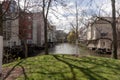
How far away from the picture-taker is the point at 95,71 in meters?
8.77

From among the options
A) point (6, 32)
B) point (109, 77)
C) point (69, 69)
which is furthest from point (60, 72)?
point (6, 32)

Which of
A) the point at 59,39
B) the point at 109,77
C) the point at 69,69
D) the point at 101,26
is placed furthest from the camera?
the point at 59,39

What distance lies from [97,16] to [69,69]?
11.8 m

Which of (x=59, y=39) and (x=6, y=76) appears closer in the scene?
(x=6, y=76)

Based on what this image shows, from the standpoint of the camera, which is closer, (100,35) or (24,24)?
(24,24)

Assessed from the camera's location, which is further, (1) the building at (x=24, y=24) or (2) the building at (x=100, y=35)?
(2) the building at (x=100, y=35)

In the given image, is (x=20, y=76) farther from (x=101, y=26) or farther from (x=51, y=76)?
(x=101, y=26)

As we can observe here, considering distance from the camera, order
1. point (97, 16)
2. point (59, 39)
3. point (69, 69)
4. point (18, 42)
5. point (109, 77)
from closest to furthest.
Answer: point (109, 77)
point (69, 69)
point (97, 16)
point (18, 42)
point (59, 39)

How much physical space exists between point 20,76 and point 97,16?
1324 centimetres

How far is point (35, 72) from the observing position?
880 cm

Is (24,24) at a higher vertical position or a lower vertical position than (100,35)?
higher

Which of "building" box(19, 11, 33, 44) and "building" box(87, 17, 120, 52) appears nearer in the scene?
"building" box(19, 11, 33, 44)

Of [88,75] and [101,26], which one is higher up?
[101,26]

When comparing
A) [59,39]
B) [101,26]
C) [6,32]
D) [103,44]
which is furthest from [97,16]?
[59,39]
